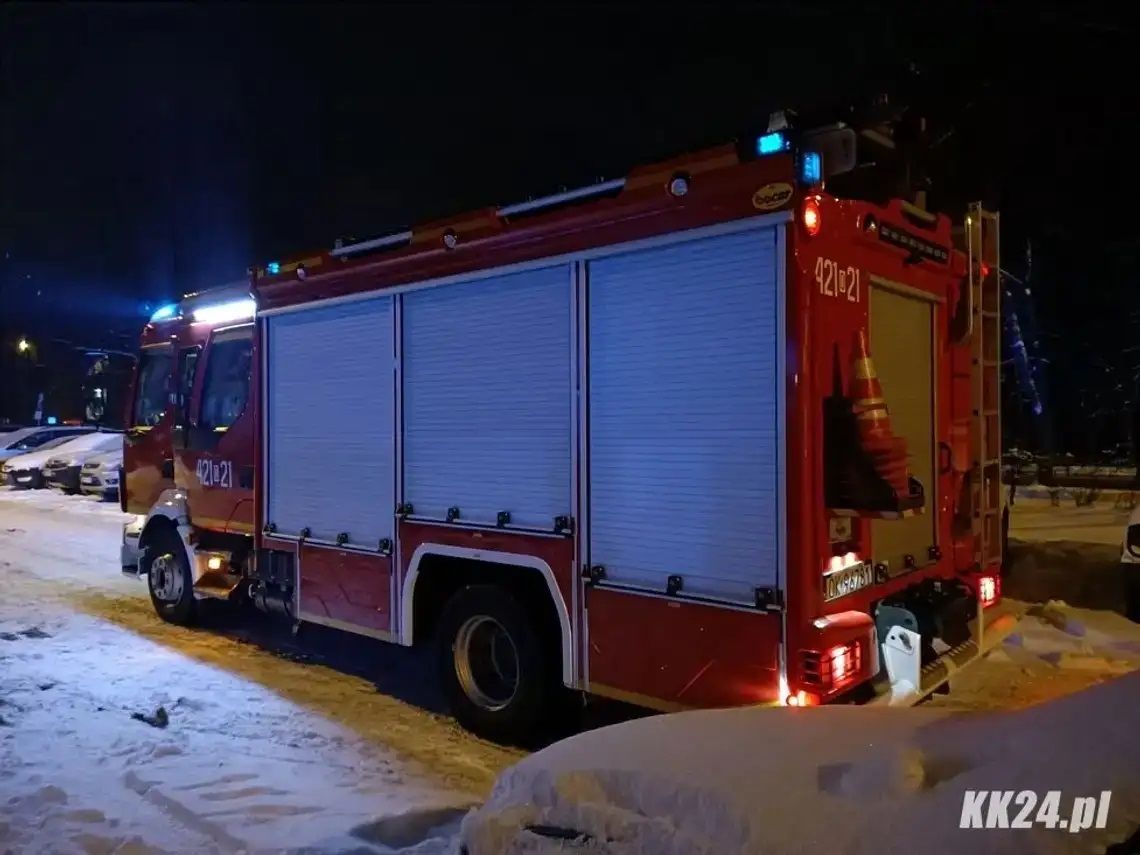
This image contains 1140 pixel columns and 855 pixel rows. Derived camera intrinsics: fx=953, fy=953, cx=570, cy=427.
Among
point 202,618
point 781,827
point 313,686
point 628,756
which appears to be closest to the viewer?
point 781,827

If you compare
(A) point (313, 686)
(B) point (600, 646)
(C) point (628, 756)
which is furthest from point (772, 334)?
(A) point (313, 686)

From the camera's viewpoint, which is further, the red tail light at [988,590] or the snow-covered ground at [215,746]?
the red tail light at [988,590]

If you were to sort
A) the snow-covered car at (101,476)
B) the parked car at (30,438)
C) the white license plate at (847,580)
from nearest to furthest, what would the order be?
the white license plate at (847,580), the snow-covered car at (101,476), the parked car at (30,438)

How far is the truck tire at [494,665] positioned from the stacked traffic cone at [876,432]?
2.19 metres

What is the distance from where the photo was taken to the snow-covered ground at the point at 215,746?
427cm

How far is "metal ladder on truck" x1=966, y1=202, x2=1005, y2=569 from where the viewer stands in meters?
5.81

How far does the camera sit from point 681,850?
2293mm

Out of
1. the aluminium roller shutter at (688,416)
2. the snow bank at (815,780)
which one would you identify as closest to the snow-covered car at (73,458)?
the aluminium roller shutter at (688,416)

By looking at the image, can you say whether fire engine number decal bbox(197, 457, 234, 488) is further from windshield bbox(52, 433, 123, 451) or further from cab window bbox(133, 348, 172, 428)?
windshield bbox(52, 433, 123, 451)

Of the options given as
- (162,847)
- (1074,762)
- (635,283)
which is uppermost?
(635,283)

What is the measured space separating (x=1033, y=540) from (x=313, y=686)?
8302 mm

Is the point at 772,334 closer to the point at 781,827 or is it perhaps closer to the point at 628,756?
the point at 628,756

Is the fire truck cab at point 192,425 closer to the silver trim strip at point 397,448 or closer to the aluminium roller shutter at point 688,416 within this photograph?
the silver trim strip at point 397,448

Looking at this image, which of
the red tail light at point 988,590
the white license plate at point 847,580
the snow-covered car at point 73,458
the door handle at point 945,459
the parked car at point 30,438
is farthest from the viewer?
the parked car at point 30,438
